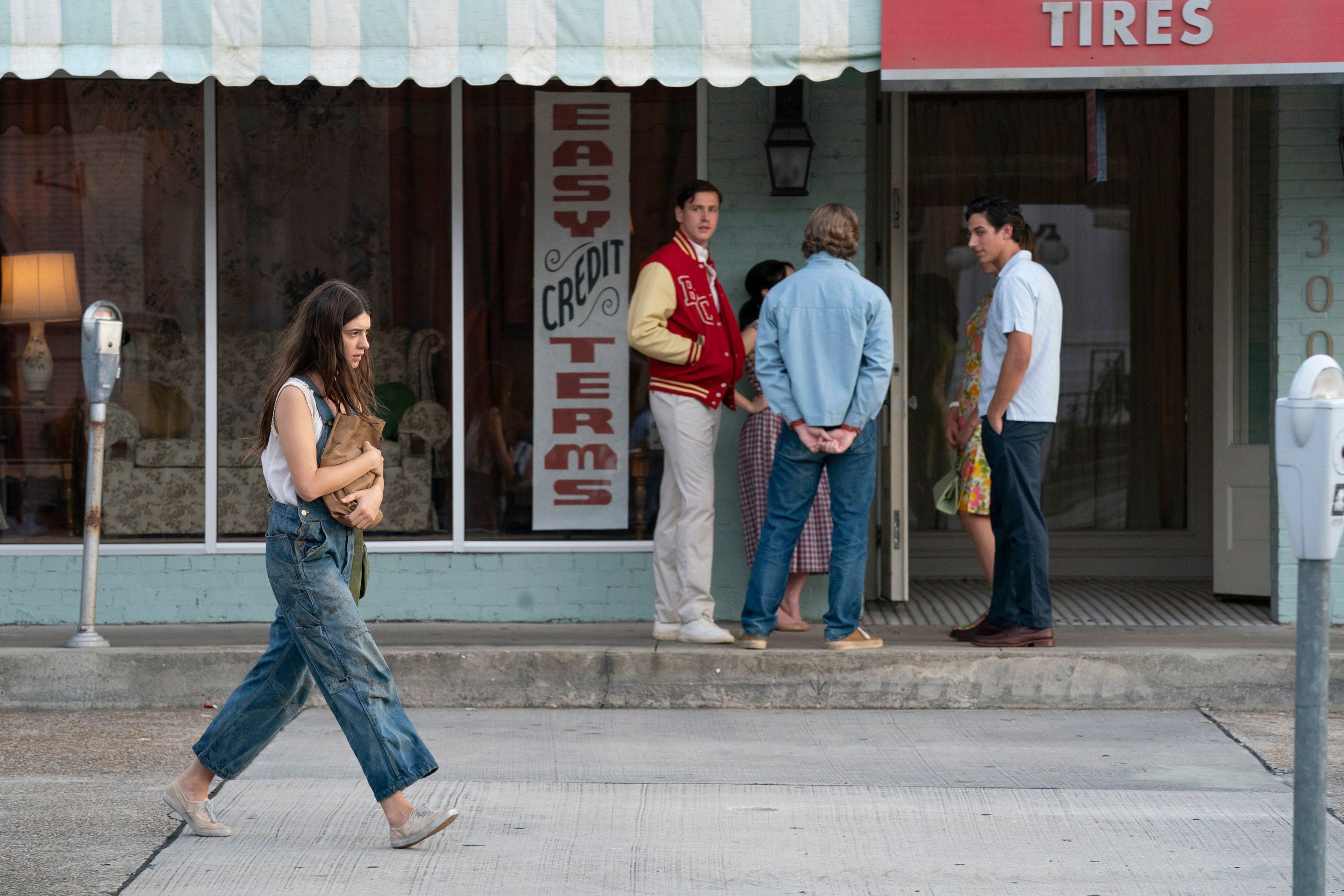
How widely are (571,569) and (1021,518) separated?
7.46ft

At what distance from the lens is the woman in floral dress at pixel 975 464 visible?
709 centimetres

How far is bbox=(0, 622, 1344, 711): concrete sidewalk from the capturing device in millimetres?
6504

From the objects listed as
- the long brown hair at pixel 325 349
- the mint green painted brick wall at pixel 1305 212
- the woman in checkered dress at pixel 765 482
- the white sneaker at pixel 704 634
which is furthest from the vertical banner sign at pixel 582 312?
the long brown hair at pixel 325 349

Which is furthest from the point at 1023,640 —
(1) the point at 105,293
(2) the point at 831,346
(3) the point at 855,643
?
(1) the point at 105,293

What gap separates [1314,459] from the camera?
322 cm

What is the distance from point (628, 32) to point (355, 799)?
3322 mm

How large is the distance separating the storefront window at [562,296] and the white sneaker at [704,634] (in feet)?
3.22

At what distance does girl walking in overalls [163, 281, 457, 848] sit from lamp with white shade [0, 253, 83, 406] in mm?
3737

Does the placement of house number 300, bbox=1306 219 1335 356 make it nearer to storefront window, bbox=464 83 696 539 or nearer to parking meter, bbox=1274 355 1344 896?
storefront window, bbox=464 83 696 539

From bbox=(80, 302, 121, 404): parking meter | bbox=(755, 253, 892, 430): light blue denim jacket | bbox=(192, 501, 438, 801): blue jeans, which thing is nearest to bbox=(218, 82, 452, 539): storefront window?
bbox=(80, 302, 121, 404): parking meter

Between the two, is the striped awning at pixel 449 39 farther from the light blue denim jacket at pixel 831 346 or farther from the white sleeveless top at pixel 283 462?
the white sleeveless top at pixel 283 462

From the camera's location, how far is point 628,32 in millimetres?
6434

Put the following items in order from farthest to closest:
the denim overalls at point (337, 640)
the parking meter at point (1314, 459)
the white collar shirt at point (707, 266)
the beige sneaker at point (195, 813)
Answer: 1. the white collar shirt at point (707, 266)
2. the beige sneaker at point (195, 813)
3. the denim overalls at point (337, 640)
4. the parking meter at point (1314, 459)

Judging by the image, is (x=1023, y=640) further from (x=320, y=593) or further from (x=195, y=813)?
(x=195, y=813)
